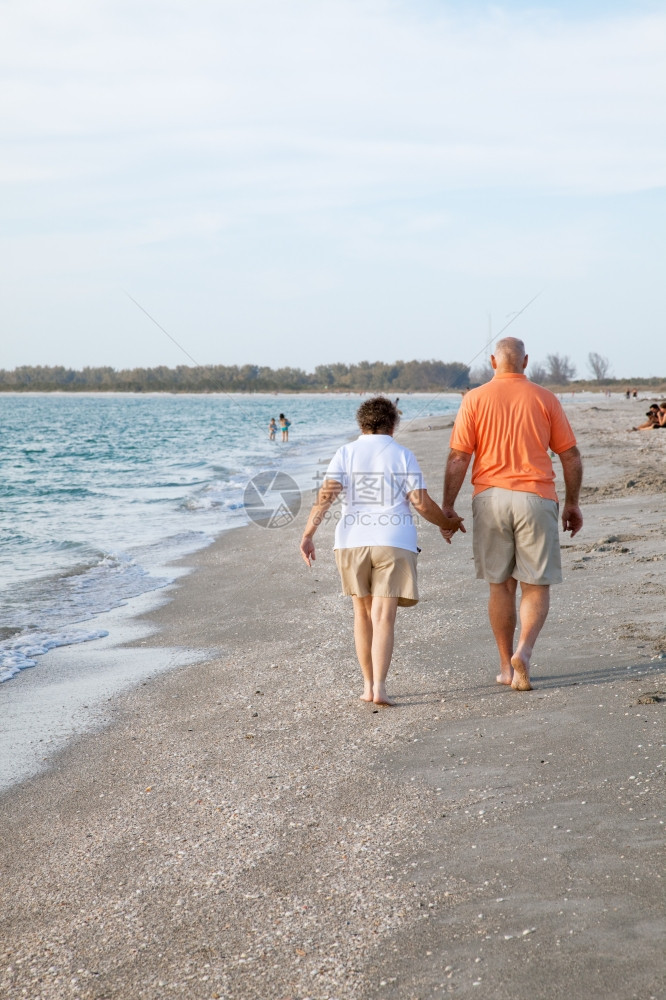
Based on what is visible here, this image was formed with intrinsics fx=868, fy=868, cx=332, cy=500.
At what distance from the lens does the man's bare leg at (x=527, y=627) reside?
459 centimetres

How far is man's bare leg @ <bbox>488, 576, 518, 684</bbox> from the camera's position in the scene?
189 inches

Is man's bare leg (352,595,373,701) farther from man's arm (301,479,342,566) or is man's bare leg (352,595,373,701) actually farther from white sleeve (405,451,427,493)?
white sleeve (405,451,427,493)

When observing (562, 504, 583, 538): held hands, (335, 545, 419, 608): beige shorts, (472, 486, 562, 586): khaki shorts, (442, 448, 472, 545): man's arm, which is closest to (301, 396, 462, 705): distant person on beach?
(335, 545, 419, 608): beige shorts

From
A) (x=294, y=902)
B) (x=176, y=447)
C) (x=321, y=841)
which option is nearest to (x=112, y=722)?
(x=321, y=841)

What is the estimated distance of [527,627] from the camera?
15.3 feet

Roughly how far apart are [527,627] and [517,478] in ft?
2.63

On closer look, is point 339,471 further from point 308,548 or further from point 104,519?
point 104,519

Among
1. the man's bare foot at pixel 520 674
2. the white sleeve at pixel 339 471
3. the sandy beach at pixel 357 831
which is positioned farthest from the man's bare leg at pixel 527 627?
the white sleeve at pixel 339 471

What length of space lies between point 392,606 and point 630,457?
1413cm

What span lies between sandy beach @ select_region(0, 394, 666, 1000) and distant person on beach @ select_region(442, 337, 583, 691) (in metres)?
0.57

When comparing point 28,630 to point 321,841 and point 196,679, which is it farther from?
point 321,841

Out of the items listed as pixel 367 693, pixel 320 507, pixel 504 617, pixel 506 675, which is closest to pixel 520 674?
pixel 506 675

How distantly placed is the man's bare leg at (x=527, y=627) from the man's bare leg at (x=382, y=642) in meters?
0.67

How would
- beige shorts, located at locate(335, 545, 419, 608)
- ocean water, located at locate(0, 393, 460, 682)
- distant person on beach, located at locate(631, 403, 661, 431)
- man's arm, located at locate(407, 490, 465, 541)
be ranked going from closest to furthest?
man's arm, located at locate(407, 490, 465, 541) < beige shorts, located at locate(335, 545, 419, 608) < ocean water, located at locate(0, 393, 460, 682) < distant person on beach, located at locate(631, 403, 661, 431)
